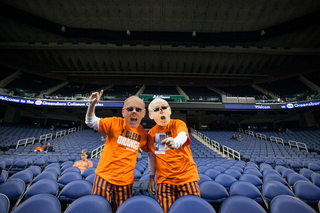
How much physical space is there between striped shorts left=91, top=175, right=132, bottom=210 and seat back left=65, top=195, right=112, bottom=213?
0.34 ft

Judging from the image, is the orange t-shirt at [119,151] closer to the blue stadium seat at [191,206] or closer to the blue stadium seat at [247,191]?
the blue stadium seat at [191,206]

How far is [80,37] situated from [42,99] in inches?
358

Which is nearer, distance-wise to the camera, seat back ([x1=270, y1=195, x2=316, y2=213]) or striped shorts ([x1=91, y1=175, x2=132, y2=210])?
seat back ([x1=270, y1=195, x2=316, y2=213])

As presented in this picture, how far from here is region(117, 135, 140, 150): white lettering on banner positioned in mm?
1479

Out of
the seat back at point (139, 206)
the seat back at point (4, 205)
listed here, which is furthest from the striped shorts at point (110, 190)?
the seat back at point (4, 205)

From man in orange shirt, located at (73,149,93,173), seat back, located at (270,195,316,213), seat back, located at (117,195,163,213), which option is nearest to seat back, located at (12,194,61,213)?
seat back, located at (117,195,163,213)

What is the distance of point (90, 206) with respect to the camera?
3.88ft

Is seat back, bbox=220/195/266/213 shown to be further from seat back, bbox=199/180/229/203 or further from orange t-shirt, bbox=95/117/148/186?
orange t-shirt, bbox=95/117/148/186

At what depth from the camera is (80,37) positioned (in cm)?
1625

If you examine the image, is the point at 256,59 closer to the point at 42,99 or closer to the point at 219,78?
the point at 219,78

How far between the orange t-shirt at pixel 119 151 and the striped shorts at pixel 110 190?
7cm

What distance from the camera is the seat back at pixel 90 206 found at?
3.80 feet

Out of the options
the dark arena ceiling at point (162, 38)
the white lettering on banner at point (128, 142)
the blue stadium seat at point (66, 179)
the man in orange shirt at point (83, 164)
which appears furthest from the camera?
the dark arena ceiling at point (162, 38)

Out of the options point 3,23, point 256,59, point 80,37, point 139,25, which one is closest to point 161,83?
point 139,25
